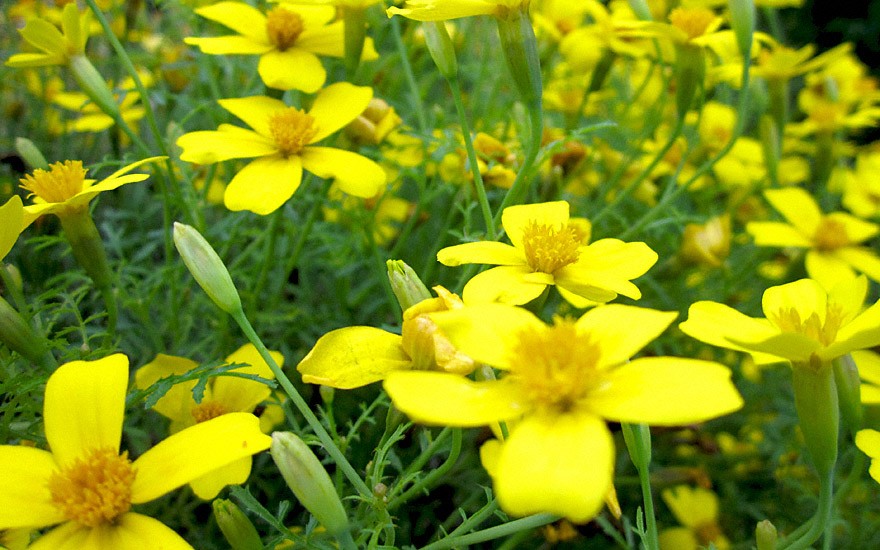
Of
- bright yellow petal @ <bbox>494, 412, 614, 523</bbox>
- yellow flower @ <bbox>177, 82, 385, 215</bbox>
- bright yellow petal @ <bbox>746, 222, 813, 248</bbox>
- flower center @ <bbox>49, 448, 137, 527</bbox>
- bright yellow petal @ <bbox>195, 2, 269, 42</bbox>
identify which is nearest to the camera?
bright yellow petal @ <bbox>494, 412, 614, 523</bbox>

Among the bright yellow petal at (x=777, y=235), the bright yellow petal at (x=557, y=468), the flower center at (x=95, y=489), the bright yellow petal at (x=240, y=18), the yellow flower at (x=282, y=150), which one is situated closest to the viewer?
the bright yellow petal at (x=557, y=468)

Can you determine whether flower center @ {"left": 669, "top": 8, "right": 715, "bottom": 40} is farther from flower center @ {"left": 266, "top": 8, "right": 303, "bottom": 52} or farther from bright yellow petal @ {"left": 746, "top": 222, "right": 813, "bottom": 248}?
flower center @ {"left": 266, "top": 8, "right": 303, "bottom": 52}

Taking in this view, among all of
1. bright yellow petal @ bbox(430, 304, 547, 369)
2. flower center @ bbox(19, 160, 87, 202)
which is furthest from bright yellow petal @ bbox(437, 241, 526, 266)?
flower center @ bbox(19, 160, 87, 202)

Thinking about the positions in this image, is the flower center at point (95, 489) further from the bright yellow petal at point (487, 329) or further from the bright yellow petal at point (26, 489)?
the bright yellow petal at point (487, 329)

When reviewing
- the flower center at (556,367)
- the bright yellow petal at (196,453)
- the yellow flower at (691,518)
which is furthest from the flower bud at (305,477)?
the yellow flower at (691,518)

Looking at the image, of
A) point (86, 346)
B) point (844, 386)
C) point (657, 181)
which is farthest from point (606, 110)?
point (86, 346)

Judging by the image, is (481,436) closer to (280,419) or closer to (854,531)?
(280,419)
